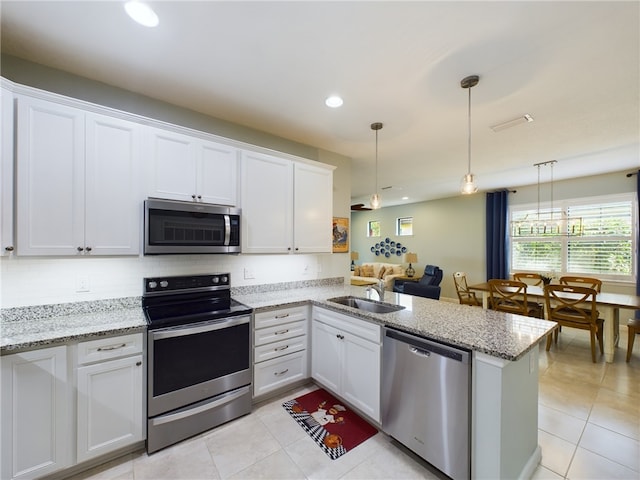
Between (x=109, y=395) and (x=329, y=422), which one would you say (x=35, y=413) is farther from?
(x=329, y=422)

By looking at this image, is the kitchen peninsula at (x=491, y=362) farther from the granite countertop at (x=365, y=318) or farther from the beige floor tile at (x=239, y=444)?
the beige floor tile at (x=239, y=444)

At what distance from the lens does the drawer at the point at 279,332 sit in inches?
95.7

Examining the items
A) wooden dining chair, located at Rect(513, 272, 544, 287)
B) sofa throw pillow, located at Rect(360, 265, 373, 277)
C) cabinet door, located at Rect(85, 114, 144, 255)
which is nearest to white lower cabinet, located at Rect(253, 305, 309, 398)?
cabinet door, located at Rect(85, 114, 144, 255)

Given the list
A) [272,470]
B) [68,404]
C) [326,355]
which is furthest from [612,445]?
[68,404]

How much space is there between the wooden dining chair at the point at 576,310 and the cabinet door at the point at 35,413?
4.75m

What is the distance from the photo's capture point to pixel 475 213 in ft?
22.3

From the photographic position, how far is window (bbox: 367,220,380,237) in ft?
30.6

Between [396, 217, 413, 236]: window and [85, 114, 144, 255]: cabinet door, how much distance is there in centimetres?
749

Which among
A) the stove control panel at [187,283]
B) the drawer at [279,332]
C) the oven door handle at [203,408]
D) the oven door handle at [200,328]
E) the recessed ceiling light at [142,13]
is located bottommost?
the oven door handle at [203,408]

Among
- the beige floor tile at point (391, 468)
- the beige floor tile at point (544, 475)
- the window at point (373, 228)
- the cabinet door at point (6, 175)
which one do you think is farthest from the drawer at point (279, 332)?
the window at point (373, 228)

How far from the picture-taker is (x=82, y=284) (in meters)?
2.11

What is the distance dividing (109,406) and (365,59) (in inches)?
114

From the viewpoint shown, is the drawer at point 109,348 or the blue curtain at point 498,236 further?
the blue curtain at point 498,236

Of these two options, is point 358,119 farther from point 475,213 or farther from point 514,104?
point 475,213
